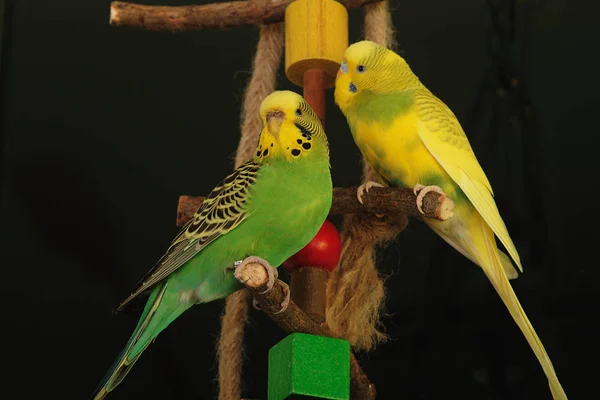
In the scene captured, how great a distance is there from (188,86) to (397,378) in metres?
1.30

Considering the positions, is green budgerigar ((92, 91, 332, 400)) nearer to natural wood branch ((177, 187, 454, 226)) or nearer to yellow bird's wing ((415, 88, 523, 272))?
natural wood branch ((177, 187, 454, 226))

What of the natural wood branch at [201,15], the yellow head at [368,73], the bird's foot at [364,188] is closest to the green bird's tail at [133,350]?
the bird's foot at [364,188]

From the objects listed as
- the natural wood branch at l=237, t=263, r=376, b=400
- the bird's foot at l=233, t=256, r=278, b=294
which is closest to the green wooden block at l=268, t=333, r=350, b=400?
the natural wood branch at l=237, t=263, r=376, b=400

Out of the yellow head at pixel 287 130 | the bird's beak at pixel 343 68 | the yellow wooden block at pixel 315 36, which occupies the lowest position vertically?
the yellow head at pixel 287 130

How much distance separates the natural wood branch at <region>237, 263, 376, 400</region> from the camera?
1461 millimetres

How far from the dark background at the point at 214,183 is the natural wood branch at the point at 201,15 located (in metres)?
0.56

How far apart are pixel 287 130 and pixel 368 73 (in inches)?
11.4

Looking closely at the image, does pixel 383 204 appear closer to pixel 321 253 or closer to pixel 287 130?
pixel 321 253

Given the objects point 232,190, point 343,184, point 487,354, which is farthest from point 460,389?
point 232,190

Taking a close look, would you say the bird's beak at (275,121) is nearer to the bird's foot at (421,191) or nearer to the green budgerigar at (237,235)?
the green budgerigar at (237,235)

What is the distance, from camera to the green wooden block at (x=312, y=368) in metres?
1.52

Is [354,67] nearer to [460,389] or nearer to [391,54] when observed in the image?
[391,54]

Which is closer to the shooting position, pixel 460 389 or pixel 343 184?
pixel 460 389

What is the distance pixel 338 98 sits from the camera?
1912 mm
